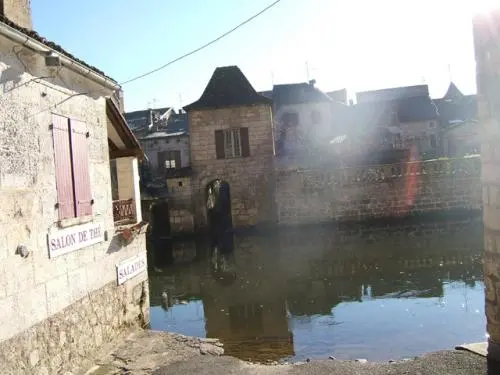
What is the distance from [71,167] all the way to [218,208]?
24.6 m

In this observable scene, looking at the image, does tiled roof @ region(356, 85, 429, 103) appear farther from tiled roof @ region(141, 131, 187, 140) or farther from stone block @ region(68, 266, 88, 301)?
stone block @ region(68, 266, 88, 301)

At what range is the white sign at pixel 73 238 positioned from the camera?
6945mm

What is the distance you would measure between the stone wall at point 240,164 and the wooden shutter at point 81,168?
1892 cm

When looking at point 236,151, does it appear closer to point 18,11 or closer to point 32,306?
point 18,11

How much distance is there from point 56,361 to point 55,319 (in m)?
0.54

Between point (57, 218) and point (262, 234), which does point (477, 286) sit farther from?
point (262, 234)

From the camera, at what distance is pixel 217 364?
25.1 feet

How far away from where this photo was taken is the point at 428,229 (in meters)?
22.8

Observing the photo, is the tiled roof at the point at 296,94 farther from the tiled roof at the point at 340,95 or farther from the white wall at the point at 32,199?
the white wall at the point at 32,199

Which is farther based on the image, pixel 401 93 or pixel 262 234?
pixel 401 93

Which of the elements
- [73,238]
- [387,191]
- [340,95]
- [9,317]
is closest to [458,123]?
[340,95]

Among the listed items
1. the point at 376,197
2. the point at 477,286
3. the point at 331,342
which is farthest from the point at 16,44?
the point at 376,197

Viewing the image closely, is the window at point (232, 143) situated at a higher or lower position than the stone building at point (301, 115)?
lower

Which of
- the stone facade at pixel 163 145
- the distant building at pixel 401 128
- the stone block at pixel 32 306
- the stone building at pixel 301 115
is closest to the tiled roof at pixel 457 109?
the distant building at pixel 401 128
